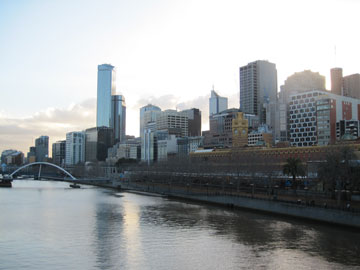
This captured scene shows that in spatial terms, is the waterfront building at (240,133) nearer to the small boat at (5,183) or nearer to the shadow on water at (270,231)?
the small boat at (5,183)

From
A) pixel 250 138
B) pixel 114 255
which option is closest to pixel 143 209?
pixel 114 255

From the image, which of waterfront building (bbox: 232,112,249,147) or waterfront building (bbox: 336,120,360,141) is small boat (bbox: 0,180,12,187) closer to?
waterfront building (bbox: 232,112,249,147)

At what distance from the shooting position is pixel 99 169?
182750mm

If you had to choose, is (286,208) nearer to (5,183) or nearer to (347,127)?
(347,127)

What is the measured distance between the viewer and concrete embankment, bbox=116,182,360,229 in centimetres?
4431

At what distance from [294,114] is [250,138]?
3179cm

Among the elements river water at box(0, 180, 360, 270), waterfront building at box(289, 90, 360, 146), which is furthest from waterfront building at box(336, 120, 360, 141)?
river water at box(0, 180, 360, 270)

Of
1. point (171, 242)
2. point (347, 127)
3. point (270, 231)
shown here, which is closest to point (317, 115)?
point (347, 127)

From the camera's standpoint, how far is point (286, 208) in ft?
176

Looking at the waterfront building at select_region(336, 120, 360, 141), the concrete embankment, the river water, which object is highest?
the waterfront building at select_region(336, 120, 360, 141)

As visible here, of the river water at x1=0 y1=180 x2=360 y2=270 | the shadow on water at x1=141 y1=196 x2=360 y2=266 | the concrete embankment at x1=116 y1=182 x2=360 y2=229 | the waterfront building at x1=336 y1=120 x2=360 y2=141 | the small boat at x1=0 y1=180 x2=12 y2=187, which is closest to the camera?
the river water at x1=0 y1=180 x2=360 y2=270

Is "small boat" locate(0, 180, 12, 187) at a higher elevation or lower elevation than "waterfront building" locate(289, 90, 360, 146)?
lower

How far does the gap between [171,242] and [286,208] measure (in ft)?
75.1

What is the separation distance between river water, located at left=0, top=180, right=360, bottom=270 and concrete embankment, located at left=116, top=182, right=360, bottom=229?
3.85 ft
